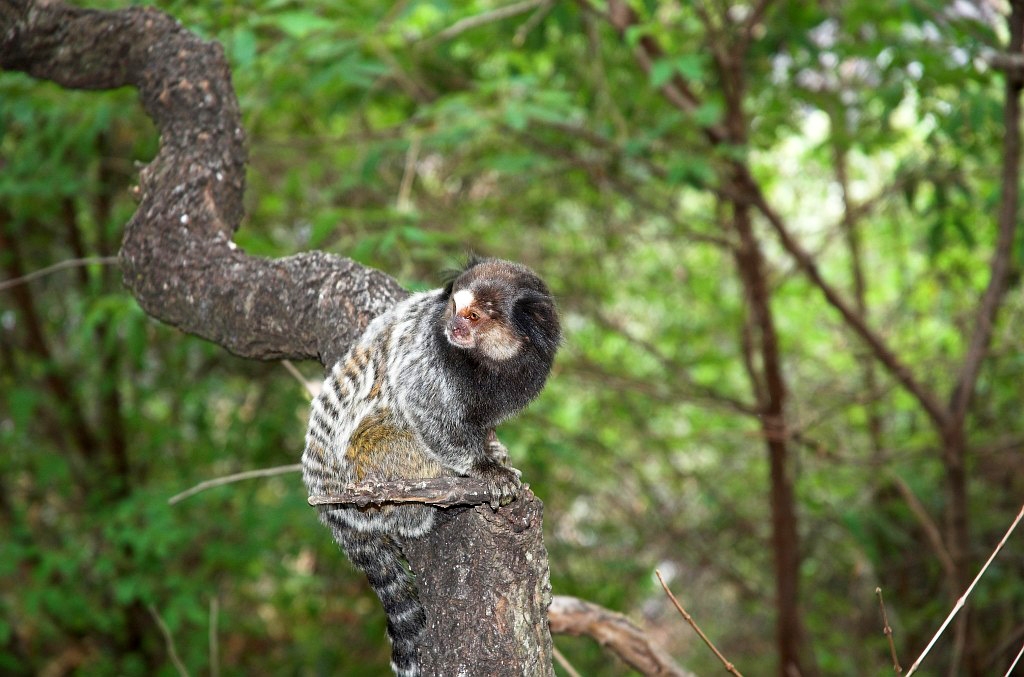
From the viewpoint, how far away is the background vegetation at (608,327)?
127 inches

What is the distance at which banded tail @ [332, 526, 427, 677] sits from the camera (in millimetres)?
1800

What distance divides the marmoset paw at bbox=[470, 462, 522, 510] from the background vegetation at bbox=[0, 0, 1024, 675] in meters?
0.89

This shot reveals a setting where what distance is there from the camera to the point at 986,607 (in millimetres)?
4324

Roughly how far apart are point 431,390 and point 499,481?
0.28 metres

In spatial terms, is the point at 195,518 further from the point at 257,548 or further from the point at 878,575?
the point at 878,575

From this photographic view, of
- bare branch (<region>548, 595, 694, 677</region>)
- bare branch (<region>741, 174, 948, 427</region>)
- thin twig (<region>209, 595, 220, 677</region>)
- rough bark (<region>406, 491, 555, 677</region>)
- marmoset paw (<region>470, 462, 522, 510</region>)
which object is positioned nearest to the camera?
rough bark (<region>406, 491, 555, 677</region>)

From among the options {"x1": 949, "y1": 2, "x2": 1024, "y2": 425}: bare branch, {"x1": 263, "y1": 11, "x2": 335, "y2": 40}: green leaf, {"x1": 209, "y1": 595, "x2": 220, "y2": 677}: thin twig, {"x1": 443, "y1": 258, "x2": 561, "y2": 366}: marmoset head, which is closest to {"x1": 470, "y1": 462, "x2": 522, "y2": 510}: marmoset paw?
{"x1": 443, "y1": 258, "x2": 561, "y2": 366}: marmoset head

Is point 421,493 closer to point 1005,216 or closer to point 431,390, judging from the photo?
point 431,390

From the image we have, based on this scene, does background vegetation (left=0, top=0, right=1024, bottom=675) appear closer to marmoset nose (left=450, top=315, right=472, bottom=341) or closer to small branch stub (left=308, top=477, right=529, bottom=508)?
marmoset nose (left=450, top=315, right=472, bottom=341)

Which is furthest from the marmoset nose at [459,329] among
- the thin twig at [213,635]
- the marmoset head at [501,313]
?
the thin twig at [213,635]

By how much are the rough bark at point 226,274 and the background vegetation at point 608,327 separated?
0.35 m

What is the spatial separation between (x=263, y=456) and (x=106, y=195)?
1.56 metres

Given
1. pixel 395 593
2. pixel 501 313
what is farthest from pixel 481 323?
pixel 395 593

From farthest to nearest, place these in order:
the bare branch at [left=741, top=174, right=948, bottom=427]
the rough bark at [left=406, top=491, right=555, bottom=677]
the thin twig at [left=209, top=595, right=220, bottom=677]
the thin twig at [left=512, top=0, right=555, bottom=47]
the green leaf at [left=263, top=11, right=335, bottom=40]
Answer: the bare branch at [left=741, top=174, right=948, bottom=427] → the thin twig at [left=512, top=0, right=555, bottom=47] → the green leaf at [left=263, top=11, right=335, bottom=40] → the thin twig at [left=209, top=595, right=220, bottom=677] → the rough bark at [left=406, top=491, right=555, bottom=677]
